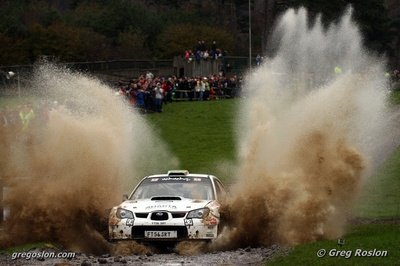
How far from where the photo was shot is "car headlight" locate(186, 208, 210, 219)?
17.0m

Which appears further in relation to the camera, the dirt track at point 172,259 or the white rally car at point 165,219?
the white rally car at point 165,219

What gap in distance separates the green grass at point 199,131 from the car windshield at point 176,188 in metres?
13.2

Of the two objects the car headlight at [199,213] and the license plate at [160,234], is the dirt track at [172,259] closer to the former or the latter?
the license plate at [160,234]

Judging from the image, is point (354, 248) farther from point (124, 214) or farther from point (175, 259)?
point (124, 214)

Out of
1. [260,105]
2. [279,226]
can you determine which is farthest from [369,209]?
[279,226]

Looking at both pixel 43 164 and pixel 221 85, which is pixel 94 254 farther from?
pixel 221 85

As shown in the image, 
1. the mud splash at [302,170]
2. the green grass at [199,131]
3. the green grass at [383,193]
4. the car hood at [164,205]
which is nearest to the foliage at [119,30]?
the green grass at [199,131]

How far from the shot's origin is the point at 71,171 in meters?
20.3

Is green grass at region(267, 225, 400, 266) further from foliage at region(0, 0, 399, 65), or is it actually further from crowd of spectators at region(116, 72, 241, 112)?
foliage at region(0, 0, 399, 65)

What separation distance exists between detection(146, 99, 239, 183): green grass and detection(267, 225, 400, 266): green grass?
49.2ft

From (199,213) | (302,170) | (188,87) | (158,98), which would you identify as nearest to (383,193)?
(302,170)

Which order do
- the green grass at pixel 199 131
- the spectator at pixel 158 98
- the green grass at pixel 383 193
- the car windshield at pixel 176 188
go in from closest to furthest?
the car windshield at pixel 176 188
the green grass at pixel 383 193
the green grass at pixel 199 131
the spectator at pixel 158 98

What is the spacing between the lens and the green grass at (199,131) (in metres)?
35.0

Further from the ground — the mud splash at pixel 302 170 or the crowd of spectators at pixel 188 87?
the mud splash at pixel 302 170
